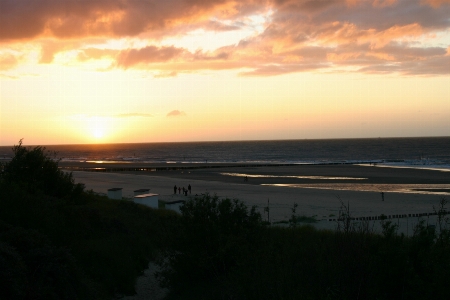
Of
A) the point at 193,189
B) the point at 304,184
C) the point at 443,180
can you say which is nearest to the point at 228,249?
the point at 193,189

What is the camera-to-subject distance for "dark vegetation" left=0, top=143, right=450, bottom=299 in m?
9.66

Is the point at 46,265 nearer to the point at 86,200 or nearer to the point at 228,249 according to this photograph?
the point at 228,249

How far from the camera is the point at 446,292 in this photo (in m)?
8.52

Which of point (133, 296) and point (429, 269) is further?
point (133, 296)

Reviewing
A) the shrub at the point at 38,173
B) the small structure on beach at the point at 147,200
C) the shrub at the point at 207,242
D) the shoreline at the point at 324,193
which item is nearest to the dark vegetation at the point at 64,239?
the shrub at the point at 38,173

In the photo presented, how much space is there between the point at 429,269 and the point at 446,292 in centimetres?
62

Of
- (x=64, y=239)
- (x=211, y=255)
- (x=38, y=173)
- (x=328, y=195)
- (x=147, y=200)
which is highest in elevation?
(x=38, y=173)

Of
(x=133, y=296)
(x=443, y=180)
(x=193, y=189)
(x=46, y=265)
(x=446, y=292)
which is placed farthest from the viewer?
(x=443, y=180)

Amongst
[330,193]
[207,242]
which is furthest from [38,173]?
[330,193]

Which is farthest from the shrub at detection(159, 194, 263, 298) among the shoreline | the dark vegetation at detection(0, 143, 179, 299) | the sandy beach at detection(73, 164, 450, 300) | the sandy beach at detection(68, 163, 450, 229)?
the shoreline

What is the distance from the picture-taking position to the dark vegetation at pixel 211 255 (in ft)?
31.7

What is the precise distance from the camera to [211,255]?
15.1 metres

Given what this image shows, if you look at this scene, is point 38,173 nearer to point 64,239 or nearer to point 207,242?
point 64,239

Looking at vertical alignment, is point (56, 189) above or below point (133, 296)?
above
